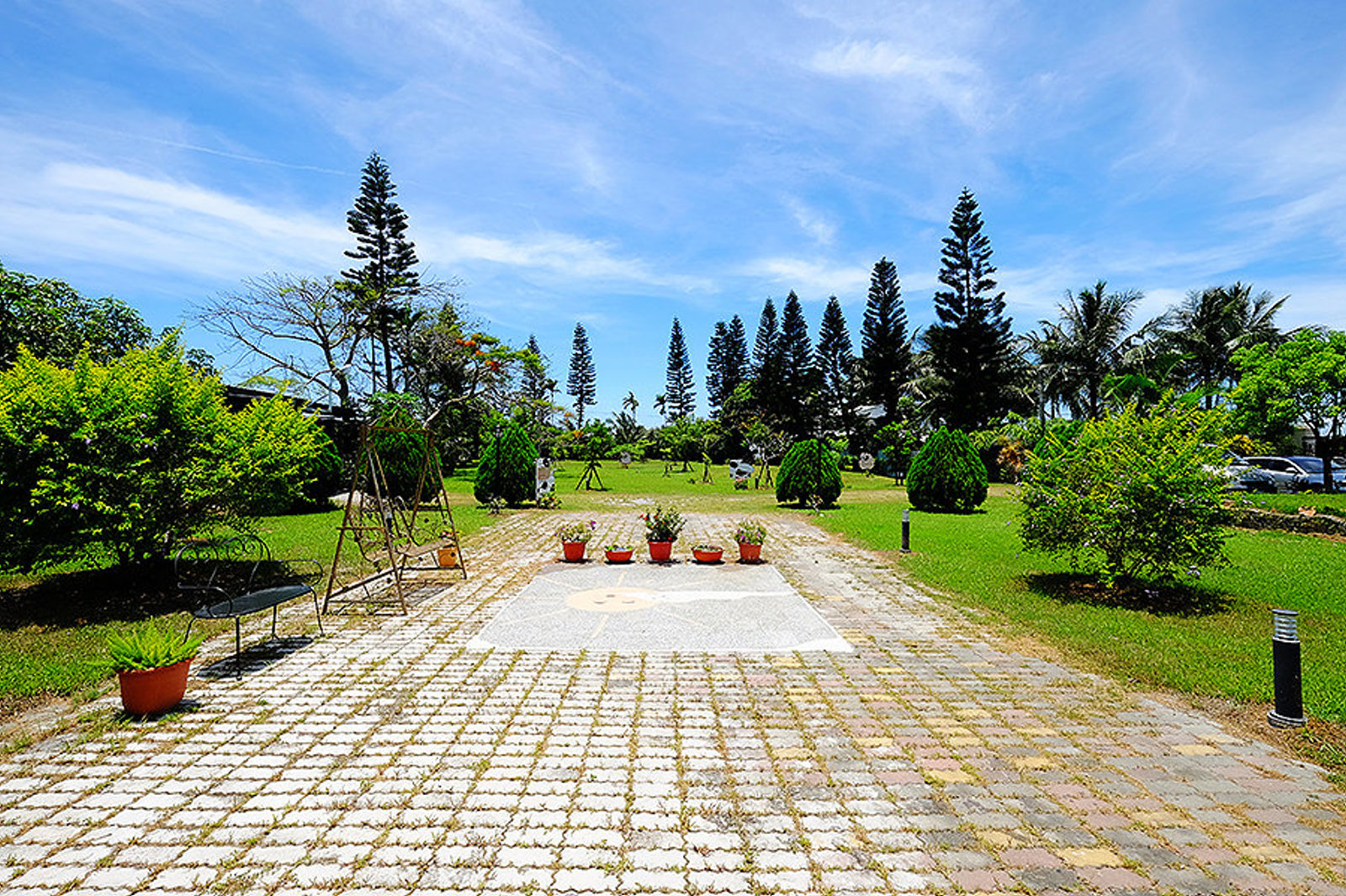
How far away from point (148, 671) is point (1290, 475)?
2810 cm

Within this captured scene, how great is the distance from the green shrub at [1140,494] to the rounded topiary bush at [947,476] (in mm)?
8682

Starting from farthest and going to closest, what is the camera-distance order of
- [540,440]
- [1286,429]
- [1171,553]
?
[540,440] → [1286,429] → [1171,553]

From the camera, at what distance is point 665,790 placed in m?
2.94

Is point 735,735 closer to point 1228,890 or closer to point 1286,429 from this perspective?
point 1228,890

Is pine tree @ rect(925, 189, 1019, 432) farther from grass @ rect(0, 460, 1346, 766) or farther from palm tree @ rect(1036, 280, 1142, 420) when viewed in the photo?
grass @ rect(0, 460, 1346, 766)

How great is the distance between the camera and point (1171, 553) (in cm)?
633

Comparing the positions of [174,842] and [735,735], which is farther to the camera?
[735,735]

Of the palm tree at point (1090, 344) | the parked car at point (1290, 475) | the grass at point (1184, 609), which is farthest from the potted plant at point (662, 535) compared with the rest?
the palm tree at point (1090, 344)

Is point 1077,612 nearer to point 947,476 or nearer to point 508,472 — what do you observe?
point 947,476

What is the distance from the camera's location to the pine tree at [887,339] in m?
37.1

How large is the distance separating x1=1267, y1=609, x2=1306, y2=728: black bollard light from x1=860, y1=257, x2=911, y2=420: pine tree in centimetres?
3483

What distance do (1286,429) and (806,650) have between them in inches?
886

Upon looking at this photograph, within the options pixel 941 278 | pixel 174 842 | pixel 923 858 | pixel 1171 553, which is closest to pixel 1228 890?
pixel 923 858

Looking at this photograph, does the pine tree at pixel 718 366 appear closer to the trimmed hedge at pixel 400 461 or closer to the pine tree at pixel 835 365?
the pine tree at pixel 835 365
